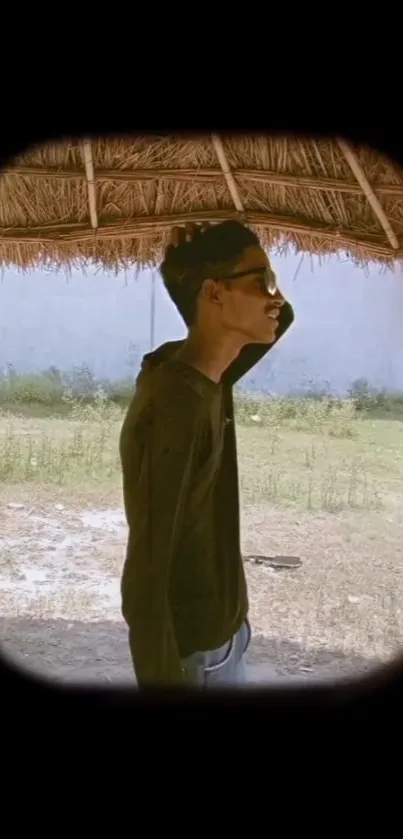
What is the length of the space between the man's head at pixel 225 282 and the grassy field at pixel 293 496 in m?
0.12

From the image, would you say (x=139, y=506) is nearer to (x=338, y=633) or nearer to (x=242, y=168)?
(x=338, y=633)

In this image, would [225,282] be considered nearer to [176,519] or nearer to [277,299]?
[277,299]

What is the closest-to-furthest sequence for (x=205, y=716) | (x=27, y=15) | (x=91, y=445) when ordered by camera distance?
(x=27, y=15), (x=205, y=716), (x=91, y=445)

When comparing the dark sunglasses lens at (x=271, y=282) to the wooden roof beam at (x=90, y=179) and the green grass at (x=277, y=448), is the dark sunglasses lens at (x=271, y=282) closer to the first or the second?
the green grass at (x=277, y=448)

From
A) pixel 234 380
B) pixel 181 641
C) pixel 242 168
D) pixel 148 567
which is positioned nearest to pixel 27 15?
pixel 242 168

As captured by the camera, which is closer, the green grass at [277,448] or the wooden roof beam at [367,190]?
the wooden roof beam at [367,190]

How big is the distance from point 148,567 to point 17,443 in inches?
12.4

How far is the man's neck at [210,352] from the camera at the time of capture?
1182mm

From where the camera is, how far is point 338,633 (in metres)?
1.21

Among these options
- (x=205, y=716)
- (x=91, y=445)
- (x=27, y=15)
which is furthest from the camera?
(x=91, y=445)

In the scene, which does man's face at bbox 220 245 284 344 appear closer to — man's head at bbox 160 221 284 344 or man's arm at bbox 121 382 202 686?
man's head at bbox 160 221 284 344

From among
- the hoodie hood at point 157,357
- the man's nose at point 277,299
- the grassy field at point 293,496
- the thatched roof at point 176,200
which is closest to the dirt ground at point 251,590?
the grassy field at point 293,496

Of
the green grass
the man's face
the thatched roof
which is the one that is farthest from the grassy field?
the thatched roof

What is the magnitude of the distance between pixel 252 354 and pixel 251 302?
3.2 inches
